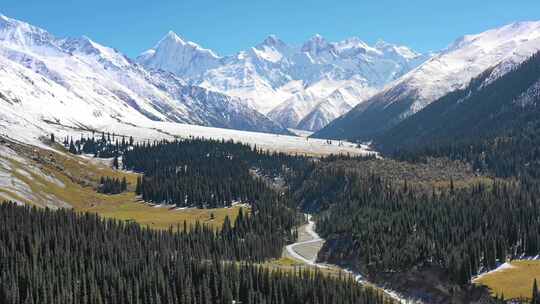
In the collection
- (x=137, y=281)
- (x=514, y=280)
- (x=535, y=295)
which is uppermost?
(x=137, y=281)

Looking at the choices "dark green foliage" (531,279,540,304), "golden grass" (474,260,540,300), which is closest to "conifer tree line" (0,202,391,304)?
"golden grass" (474,260,540,300)

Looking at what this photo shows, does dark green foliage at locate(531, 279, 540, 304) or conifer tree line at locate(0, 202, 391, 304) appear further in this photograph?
conifer tree line at locate(0, 202, 391, 304)

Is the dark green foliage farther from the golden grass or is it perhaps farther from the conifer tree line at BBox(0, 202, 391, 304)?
the conifer tree line at BBox(0, 202, 391, 304)

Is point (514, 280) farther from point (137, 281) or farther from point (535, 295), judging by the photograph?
point (137, 281)

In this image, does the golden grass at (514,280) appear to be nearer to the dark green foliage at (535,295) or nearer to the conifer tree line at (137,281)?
the dark green foliage at (535,295)

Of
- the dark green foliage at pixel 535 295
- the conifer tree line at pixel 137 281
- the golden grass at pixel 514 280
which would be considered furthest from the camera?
the golden grass at pixel 514 280

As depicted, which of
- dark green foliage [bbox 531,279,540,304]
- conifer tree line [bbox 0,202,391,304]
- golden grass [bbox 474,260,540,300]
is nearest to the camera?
dark green foliage [bbox 531,279,540,304]

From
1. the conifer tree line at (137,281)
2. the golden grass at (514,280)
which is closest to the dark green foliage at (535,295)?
the golden grass at (514,280)

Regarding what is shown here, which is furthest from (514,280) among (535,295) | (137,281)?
(137,281)

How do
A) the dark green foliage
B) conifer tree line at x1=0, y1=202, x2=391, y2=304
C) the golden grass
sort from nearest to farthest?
the dark green foliage < conifer tree line at x1=0, y1=202, x2=391, y2=304 < the golden grass
